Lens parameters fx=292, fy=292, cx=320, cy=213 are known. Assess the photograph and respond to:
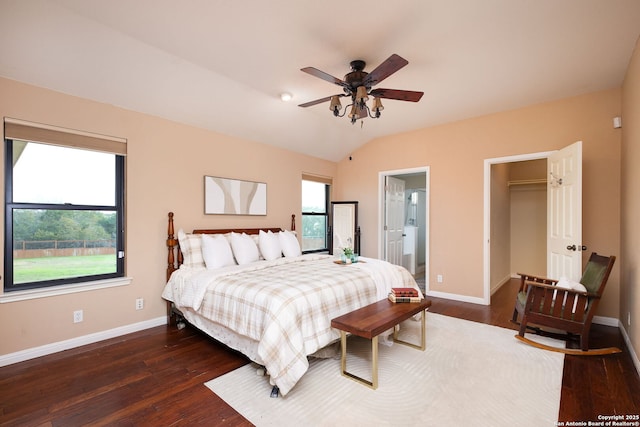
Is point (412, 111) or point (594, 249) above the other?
point (412, 111)

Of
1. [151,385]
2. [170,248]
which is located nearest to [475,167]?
[170,248]

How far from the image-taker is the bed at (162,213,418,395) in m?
2.14

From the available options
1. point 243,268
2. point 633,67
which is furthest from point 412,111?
point 243,268

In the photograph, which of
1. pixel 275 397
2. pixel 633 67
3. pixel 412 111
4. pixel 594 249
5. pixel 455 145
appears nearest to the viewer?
pixel 275 397

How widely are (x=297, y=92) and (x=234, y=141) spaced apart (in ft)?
4.24

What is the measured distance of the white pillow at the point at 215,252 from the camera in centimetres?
342

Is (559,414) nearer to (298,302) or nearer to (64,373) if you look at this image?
(298,302)

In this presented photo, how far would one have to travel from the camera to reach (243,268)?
10.5 feet

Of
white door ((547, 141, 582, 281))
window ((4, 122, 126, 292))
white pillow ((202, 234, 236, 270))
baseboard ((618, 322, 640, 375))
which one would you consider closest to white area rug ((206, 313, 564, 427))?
baseboard ((618, 322, 640, 375))

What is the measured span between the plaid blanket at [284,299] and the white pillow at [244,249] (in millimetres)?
378

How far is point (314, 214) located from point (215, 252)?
2613 mm

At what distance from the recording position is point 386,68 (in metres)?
2.32

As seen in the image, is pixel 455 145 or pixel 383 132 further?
pixel 383 132

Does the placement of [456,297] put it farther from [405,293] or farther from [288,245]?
[288,245]
